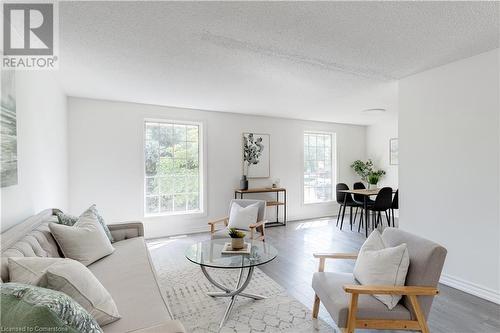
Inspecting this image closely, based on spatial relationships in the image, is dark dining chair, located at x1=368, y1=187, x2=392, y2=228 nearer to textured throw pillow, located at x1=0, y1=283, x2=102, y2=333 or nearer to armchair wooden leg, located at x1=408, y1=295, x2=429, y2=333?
armchair wooden leg, located at x1=408, y1=295, x2=429, y2=333

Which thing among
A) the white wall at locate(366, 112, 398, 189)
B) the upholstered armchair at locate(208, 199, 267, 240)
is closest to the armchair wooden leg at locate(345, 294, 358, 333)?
the upholstered armchair at locate(208, 199, 267, 240)

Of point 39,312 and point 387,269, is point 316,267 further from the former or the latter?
point 39,312

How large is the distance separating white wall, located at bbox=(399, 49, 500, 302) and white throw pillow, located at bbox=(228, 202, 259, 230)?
1908 millimetres

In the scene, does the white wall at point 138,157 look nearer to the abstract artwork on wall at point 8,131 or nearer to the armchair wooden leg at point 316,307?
the abstract artwork on wall at point 8,131

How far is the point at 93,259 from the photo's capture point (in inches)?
87.4

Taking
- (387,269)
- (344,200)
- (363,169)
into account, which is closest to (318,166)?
(363,169)

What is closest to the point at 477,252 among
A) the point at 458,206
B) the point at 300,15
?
the point at 458,206

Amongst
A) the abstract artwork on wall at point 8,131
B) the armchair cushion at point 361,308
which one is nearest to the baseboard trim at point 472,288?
the armchair cushion at point 361,308

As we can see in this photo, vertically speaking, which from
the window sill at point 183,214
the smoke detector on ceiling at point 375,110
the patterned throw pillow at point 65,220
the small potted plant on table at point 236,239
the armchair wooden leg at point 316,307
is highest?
the smoke detector on ceiling at point 375,110

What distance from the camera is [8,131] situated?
1796 millimetres

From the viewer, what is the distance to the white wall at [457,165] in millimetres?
2562

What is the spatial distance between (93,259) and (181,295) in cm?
90

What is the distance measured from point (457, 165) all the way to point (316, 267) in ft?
6.33

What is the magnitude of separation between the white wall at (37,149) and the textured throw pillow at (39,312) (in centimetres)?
115
